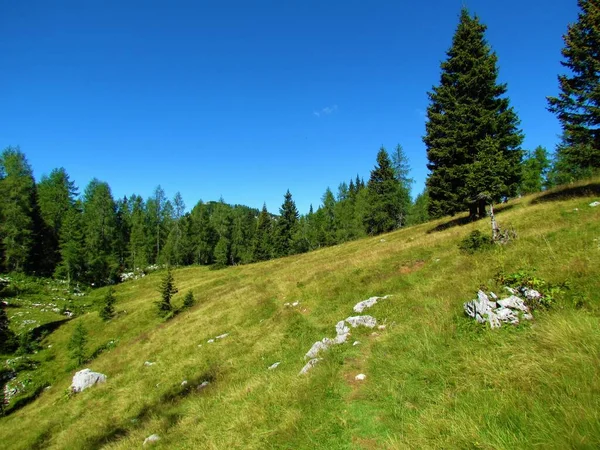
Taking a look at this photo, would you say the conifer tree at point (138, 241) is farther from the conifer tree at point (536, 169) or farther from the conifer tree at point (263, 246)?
the conifer tree at point (536, 169)

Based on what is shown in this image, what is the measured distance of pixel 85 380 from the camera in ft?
55.2

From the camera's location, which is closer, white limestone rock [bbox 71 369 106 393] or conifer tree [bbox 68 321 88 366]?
white limestone rock [bbox 71 369 106 393]

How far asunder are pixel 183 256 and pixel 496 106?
7766cm

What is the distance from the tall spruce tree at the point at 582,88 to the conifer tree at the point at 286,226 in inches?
2351

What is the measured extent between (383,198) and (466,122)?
3023cm

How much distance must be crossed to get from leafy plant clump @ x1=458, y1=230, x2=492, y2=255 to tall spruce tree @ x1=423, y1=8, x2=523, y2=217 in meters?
7.58

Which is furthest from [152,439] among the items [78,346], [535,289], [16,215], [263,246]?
[263,246]

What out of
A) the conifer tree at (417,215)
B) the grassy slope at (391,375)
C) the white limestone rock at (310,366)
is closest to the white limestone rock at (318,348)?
the grassy slope at (391,375)

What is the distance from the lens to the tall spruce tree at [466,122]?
21578 millimetres

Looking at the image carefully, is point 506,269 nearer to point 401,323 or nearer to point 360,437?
point 401,323

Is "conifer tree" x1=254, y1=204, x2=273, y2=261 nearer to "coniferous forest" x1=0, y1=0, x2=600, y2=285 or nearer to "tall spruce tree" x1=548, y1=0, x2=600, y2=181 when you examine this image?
"coniferous forest" x1=0, y1=0, x2=600, y2=285

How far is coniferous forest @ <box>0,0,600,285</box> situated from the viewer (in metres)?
18.4

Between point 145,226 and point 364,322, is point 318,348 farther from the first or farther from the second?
point 145,226

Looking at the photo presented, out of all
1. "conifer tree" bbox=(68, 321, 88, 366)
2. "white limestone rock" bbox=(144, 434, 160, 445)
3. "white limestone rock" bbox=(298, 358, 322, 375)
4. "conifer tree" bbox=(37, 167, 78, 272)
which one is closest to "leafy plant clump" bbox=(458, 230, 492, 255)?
"white limestone rock" bbox=(298, 358, 322, 375)
